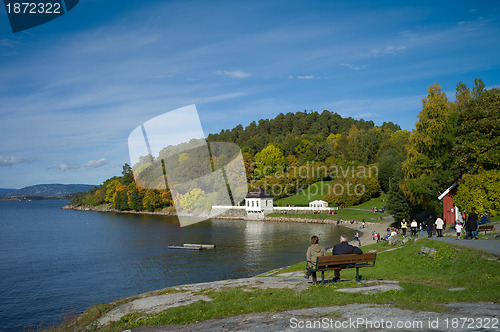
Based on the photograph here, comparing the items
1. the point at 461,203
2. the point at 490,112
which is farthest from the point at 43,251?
the point at 490,112

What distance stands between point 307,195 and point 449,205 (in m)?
63.8

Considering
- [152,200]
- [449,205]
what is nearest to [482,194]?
[449,205]

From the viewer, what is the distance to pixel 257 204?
284 ft

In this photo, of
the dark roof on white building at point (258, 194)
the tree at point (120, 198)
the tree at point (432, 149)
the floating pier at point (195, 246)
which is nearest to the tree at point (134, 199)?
the tree at point (120, 198)

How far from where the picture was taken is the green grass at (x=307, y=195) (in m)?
92.1

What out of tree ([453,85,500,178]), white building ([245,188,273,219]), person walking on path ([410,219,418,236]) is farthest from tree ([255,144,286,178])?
person walking on path ([410,219,418,236])

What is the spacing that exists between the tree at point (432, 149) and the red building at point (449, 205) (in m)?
2.62

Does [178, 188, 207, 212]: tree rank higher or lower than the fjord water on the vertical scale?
higher

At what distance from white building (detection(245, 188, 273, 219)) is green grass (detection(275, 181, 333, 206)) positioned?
6839mm

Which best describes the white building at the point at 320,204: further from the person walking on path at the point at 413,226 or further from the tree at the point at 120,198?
the tree at the point at 120,198

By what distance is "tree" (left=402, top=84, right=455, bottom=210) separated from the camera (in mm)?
36656

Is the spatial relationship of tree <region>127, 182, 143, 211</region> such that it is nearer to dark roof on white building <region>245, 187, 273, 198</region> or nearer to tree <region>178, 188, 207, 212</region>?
tree <region>178, 188, 207, 212</region>

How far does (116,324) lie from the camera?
453 inches

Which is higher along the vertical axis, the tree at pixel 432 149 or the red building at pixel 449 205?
the tree at pixel 432 149
